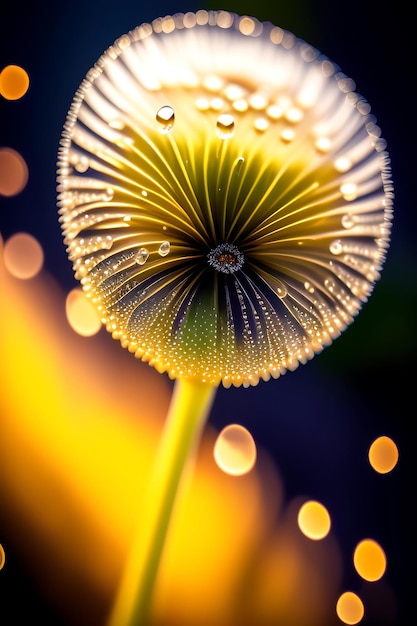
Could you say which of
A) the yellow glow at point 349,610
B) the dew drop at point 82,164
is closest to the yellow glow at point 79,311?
the dew drop at point 82,164

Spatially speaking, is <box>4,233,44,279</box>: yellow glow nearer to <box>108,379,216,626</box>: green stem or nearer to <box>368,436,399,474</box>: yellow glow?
<box>108,379,216,626</box>: green stem

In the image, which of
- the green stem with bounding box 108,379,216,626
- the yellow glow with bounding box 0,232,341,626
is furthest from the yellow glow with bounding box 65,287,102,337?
the green stem with bounding box 108,379,216,626

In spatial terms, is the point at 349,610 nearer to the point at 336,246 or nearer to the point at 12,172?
the point at 336,246

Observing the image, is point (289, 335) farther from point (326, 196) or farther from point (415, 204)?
point (415, 204)

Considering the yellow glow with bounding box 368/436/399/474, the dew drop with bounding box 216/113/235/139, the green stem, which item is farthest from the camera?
the yellow glow with bounding box 368/436/399/474

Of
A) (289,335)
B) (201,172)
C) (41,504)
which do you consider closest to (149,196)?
(201,172)

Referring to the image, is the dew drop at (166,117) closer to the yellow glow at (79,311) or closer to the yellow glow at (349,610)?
the yellow glow at (79,311)

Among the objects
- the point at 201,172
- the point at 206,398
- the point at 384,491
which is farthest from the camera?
the point at 384,491
